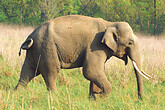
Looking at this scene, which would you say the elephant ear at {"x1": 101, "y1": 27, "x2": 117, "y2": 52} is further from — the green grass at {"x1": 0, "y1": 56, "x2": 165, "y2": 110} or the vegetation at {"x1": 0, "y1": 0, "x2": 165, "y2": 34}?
the vegetation at {"x1": 0, "y1": 0, "x2": 165, "y2": 34}

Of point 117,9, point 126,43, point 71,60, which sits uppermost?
point 126,43

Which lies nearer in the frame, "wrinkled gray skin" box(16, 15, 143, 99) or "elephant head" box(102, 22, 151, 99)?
"wrinkled gray skin" box(16, 15, 143, 99)

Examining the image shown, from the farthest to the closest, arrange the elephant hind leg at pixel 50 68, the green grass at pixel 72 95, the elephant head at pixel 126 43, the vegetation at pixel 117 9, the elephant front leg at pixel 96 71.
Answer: the vegetation at pixel 117 9, the elephant head at pixel 126 43, the elephant hind leg at pixel 50 68, the elephant front leg at pixel 96 71, the green grass at pixel 72 95

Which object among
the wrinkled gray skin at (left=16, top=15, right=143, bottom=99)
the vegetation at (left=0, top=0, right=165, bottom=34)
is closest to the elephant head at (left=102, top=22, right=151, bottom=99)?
the wrinkled gray skin at (left=16, top=15, right=143, bottom=99)

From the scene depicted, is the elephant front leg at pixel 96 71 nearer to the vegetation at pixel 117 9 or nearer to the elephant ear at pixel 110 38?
the elephant ear at pixel 110 38

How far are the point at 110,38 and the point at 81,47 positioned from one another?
1.93 ft

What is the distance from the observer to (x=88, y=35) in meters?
5.05

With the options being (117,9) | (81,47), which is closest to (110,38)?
(81,47)

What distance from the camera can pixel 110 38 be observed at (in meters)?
4.98

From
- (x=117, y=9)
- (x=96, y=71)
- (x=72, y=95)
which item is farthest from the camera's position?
(x=117, y=9)

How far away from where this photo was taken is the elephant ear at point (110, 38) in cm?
491

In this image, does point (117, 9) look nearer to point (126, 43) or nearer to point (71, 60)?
point (126, 43)

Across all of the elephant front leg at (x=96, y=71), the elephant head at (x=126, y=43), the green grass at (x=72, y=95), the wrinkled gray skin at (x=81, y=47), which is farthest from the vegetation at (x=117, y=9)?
the elephant front leg at (x=96, y=71)

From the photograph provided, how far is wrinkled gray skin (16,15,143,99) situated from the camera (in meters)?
4.91
